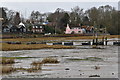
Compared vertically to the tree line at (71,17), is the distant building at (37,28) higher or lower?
lower

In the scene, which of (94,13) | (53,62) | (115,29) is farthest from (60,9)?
(53,62)

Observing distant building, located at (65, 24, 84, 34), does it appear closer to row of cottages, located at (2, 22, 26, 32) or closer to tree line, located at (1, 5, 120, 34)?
tree line, located at (1, 5, 120, 34)

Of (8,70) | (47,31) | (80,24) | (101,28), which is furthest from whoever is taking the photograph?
(80,24)

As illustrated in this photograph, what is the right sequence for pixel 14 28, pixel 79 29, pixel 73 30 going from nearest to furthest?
pixel 14 28 → pixel 79 29 → pixel 73 30

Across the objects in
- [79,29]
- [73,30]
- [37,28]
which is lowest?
[73,30]

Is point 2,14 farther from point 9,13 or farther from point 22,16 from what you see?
point 22,16

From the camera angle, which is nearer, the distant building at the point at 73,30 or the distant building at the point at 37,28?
the distant building at the point at 37,28

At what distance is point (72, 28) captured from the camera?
432ft

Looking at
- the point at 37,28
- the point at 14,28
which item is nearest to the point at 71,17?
the point at 37,28

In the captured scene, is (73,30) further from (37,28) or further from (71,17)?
(37,28)

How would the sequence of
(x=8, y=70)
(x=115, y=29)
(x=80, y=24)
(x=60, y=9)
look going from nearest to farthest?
1. (x=8, y=70)
2. (x=115, y=29)
3. (x=80, y=24)
4. (x=60, y=9)

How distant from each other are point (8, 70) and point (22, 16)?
459ft

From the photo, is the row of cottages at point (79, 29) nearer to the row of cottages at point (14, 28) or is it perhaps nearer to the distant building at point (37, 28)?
the distant building at point (37, 28)

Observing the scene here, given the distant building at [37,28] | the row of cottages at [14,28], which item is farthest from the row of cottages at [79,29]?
the row of cottages at [14,28]
